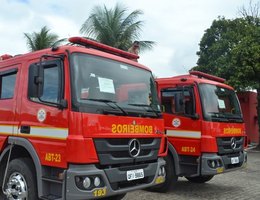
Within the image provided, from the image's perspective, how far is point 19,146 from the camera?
5.77 meters

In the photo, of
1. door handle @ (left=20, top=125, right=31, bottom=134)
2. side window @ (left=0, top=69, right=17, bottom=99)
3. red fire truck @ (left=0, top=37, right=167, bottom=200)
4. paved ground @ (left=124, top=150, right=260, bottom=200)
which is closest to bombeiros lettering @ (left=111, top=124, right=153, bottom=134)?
red fire truck @ (left=0, top=37, right=167, bottom=200)

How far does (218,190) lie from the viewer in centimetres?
855

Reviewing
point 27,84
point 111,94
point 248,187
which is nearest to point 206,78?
point 248,187

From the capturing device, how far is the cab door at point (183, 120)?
790 centimetres

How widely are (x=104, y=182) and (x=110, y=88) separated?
133 cm

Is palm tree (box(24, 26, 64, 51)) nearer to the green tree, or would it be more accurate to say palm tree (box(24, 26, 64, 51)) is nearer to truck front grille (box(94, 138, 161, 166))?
the green tree

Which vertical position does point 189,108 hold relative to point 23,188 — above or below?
above

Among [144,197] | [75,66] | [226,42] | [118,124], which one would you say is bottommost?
[144,197]

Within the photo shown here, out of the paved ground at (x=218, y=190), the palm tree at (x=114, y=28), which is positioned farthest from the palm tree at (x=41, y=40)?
the paved ground at (x=218, y=190)

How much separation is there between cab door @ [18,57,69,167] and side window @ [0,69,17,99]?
1.98 feet

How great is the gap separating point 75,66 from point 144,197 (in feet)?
11.7

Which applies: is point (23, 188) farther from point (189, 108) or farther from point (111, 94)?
point (189, 108)

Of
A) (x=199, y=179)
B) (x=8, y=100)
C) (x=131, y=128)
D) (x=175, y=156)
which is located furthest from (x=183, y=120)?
(x=8, y=100)

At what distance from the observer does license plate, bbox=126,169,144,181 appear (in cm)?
532
